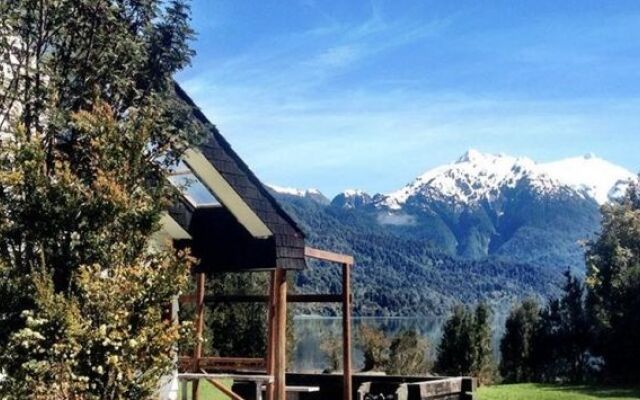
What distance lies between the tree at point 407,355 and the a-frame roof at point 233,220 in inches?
817

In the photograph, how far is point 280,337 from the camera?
11273mm

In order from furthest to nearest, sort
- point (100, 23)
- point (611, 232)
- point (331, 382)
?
point (611, 232), point (331, 382), point (100, 23)

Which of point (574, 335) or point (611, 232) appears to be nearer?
point (574, 335)

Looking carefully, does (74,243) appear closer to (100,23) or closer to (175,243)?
(100,23)

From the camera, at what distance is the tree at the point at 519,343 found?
35906mm

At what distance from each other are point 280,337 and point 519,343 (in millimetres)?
27242

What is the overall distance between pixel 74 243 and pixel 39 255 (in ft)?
1.00

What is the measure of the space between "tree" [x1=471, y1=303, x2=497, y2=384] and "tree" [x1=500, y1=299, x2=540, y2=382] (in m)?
1.00

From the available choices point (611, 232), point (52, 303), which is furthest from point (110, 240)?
point (611, 232)

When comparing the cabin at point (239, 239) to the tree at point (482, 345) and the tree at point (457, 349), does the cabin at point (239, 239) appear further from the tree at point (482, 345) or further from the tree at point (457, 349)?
the tree at point (457, 349)

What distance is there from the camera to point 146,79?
8.34 m

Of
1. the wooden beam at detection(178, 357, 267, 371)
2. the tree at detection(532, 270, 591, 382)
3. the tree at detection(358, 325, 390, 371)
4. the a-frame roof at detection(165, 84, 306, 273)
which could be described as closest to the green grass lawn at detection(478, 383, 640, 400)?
the wooden beam at detection(178, 357, 267, 371)

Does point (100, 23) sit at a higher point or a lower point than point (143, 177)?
higher

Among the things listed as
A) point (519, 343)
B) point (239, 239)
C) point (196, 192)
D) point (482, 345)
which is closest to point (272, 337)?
point (239, 239)
